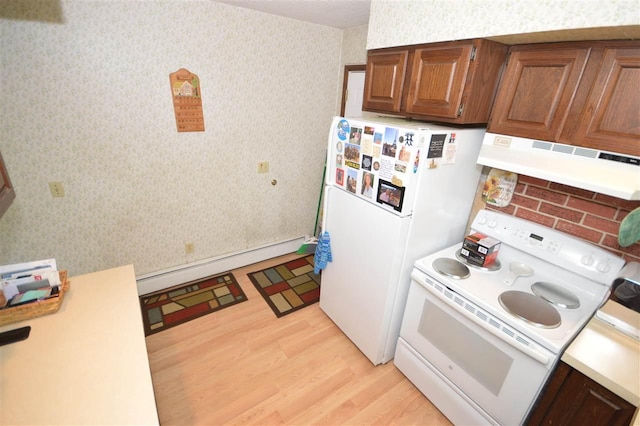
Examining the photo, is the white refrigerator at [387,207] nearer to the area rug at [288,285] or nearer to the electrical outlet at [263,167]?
the area rug at [288,285]

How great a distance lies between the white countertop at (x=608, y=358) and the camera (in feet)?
3.43

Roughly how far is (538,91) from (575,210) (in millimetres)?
703

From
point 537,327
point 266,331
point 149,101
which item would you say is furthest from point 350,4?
point 266,331

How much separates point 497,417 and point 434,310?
57 cm

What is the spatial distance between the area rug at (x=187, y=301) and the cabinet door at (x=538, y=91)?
2.39 metres

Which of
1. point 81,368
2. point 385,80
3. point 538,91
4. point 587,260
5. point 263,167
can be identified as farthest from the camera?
point 263,167

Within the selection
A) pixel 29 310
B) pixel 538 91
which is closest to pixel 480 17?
pixel 538 91

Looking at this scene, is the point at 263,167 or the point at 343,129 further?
the point at 263,167

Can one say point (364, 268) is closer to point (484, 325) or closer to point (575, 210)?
point (484, 325)

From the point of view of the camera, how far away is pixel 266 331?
232 centimetres

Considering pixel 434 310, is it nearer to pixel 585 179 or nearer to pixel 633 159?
pixel 585 179

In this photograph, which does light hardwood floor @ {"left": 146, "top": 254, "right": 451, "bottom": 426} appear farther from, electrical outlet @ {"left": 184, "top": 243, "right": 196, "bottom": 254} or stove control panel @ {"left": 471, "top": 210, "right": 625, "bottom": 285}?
stove control panel @ {"left": 471, "top": 210, "right": 625, "bottom": 285}

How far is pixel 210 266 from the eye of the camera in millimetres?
2898

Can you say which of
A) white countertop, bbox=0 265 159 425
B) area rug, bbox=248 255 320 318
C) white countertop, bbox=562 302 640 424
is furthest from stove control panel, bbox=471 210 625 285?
white countertop, bbox=0 265 159 425
